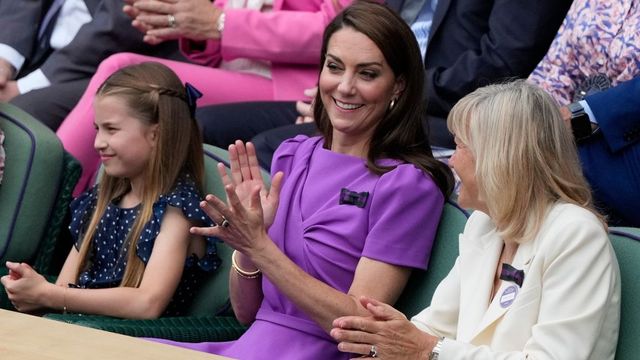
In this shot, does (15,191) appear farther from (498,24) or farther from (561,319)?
(561,319)

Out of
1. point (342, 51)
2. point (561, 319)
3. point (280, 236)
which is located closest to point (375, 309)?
point (561, 319)

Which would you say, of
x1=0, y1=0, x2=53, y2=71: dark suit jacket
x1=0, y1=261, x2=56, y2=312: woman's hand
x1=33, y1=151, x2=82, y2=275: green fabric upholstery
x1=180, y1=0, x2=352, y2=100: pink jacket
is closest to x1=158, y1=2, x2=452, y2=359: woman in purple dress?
x1=0, y1=261, x2=56, y2=312: woman's hand

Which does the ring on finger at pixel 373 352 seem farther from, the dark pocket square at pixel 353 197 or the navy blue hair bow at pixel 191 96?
the navy blue hair bow at pixel 191 96

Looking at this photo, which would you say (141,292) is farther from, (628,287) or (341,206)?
(628,287)

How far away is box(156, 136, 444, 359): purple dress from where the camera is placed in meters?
3.23

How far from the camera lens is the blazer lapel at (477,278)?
2.88m

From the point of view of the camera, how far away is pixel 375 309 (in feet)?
9.13

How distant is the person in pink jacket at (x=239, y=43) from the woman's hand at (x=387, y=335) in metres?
2.04

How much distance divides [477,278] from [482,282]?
29 millimetres

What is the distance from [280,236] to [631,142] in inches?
36.0

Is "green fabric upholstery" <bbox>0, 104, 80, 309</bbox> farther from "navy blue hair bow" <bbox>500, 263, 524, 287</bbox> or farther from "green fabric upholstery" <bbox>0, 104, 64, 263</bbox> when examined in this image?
"navy blue hair bow" <bbox>500, 263, 524, 287</bbox>

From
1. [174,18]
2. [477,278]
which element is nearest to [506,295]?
[477,278]

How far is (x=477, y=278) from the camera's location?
9.63 ft

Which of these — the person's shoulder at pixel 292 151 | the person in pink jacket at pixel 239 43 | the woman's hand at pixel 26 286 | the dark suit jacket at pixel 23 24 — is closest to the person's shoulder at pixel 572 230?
the person's shoulder at pixel 292 151
